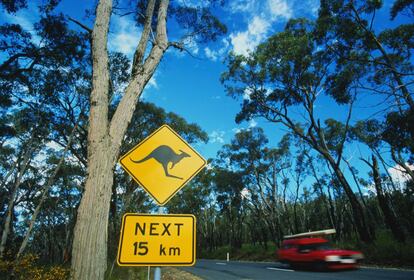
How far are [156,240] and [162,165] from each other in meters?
0.75

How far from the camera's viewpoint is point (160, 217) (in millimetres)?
2551

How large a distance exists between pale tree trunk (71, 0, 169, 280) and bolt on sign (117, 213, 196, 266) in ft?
2.80

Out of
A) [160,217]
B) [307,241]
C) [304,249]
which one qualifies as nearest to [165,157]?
[160,217]

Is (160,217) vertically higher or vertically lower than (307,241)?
higher

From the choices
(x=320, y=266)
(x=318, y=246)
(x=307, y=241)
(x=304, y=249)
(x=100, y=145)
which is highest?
(x=100, y=145)

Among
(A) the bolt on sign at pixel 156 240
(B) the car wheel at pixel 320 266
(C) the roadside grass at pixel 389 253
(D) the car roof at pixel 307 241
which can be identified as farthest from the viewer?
(C) the roadside grass at pixel 389 253

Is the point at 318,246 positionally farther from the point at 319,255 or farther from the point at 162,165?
the point at 162,165

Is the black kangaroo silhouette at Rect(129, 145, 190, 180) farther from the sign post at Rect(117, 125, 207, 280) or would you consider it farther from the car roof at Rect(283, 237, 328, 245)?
the car roof at Rect(283, 237, 328, 245)

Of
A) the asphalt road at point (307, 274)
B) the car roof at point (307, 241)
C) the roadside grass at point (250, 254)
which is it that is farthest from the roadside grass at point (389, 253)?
the roadside grass at point (250, 254)

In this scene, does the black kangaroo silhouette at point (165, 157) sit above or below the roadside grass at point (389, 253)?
above

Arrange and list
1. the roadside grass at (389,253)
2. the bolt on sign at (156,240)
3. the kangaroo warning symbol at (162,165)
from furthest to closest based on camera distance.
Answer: the roadside grass at (389,253)
the kangaroo warning symbol at (162,165)
the bolt on sign at (156,240)

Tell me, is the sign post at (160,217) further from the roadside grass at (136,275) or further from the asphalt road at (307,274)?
the asphalt road at (307,274)

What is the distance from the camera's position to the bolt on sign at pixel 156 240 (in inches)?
94.4

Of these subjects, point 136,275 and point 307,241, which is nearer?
point 136,275
